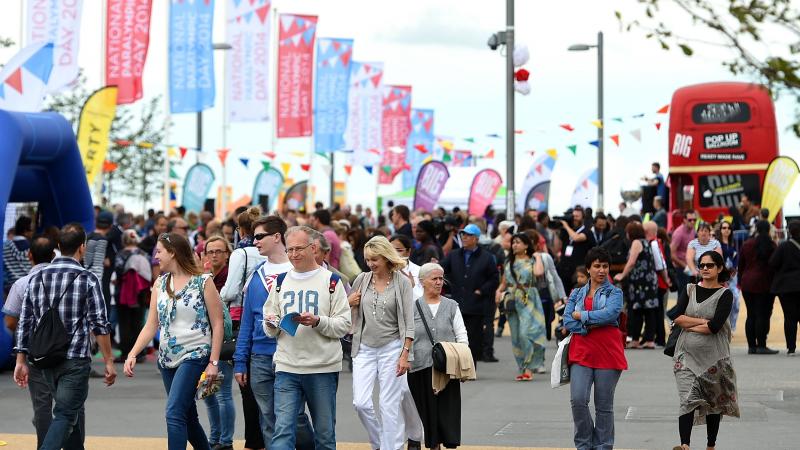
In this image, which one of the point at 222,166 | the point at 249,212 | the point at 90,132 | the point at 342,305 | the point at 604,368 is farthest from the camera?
the point at 222,166

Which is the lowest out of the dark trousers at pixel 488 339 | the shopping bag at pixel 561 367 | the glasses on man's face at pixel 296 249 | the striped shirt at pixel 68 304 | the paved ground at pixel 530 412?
Result: the paved ground at pixel 530 412

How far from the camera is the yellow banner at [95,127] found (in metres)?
26.3

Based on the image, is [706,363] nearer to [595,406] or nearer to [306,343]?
[595,406]

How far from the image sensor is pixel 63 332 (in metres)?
9.38

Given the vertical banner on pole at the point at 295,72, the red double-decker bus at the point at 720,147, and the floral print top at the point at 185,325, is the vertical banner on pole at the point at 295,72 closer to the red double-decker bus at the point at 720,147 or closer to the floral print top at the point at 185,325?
the red double-decker bus at the point at 720,147

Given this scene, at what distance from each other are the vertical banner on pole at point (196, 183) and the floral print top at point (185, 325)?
27.9 m

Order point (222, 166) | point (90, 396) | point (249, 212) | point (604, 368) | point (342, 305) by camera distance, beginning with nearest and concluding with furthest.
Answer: point (342, 305), point (604, 368), point (249, 212), point (90, 396), point (222, 166)

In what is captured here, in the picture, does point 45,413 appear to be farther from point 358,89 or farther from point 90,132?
point 358,89

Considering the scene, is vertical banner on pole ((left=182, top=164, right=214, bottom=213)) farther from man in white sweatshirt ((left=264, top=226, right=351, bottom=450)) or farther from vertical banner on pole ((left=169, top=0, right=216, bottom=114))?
man in white sweatshirt ((left=264, top=226, right=351, bottom=450))

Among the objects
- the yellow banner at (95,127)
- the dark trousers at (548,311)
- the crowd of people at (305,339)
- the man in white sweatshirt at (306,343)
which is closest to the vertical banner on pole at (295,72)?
the yellow banner at (95,127)

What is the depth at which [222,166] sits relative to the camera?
44.3m

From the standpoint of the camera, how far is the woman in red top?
10328mm

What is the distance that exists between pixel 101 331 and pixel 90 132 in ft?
56.7

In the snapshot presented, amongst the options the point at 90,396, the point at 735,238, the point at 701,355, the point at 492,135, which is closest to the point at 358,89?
the point at 492,135
